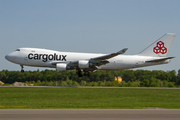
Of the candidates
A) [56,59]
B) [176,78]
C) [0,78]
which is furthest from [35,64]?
[176,78]

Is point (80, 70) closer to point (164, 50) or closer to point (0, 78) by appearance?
point (164, 50)

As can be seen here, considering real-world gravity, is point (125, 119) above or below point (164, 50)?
below

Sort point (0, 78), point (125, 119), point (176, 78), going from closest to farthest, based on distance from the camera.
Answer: point (125, 119)
point (176, 78)
point (0, 78)

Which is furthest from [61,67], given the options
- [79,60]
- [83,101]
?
[83,101]

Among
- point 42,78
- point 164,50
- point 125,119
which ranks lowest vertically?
point 125,119

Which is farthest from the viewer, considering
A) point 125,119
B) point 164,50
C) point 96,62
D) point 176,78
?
point 176,78

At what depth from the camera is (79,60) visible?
37750 millimetres

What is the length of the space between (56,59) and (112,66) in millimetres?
8943

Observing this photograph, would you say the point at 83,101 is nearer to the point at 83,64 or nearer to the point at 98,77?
the point at 83,64

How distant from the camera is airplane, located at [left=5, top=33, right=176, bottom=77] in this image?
38156 mm

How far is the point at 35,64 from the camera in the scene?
130ft

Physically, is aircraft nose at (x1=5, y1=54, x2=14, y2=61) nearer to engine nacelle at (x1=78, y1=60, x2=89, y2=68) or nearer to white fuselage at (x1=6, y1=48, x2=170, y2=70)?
white fuselage at (x1=6, y1=48, x2=170, y2=70)

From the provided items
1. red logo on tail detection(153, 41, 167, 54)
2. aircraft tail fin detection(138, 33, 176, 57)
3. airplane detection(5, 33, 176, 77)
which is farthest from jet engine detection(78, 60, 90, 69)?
red logo on tail detection(153, 41, 167, 54)

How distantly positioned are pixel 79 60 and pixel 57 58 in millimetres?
3791
